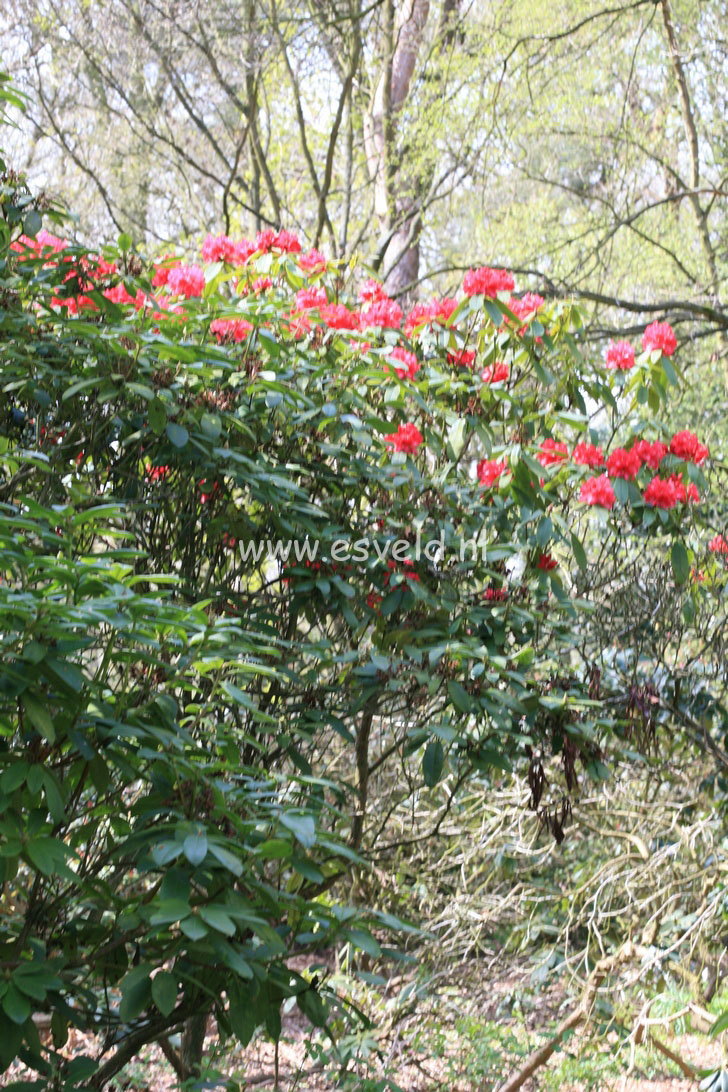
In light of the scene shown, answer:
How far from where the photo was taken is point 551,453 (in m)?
2.68

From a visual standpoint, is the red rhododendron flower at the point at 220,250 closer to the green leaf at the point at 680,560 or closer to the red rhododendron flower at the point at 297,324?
the red rhododendron flower at the point at 297,324

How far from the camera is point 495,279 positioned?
257cm

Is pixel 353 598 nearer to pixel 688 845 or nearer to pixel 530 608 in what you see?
pixel 530 608

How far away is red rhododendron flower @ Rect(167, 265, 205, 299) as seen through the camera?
2570mm

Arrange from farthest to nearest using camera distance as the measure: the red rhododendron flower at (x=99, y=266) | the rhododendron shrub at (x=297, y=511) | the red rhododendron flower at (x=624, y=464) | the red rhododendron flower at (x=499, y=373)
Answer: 1. the red rhododendron flower at (x=499, y=373)
2. the red rhododendron flower at (x=624, y=464)
3. the red rhododendron flower at (x=99, y=266)
4. the rhododendron shrub at (x=297, y=511)

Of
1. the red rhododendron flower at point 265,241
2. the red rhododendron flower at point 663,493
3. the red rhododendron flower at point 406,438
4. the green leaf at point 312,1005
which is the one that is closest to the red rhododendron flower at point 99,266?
the red rhododendron flower at point 265,241

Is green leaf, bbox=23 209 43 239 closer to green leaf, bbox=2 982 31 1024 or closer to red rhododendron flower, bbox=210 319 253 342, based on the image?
red rhododendron flower, bbox=210 319 253 342

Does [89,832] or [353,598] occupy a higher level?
[353,598]

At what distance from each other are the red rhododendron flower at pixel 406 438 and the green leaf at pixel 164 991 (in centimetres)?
150

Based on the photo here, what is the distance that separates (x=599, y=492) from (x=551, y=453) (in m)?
0.17

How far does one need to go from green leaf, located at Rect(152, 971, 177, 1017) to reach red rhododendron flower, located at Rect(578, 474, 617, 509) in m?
1.68

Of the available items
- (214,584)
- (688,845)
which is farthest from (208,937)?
(688,845)

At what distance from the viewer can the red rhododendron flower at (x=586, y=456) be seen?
2.62 metres

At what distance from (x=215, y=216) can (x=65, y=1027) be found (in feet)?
25.3
